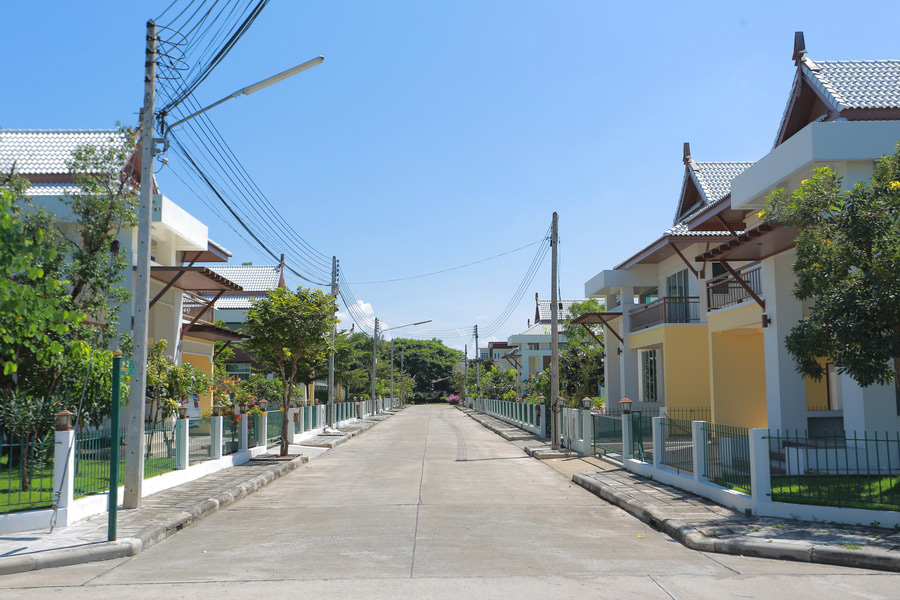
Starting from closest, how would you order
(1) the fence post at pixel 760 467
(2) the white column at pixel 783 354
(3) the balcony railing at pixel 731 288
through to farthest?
(1) the fence post at pixel 760 467 < (2) the white column at pixel 783 354 < (3) the balcony railing at pixel 731 288

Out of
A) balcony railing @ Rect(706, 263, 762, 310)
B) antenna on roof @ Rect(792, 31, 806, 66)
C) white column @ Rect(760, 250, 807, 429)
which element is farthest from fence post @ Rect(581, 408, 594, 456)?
antenna on roof @ Rect(792, 31, 806, 66)

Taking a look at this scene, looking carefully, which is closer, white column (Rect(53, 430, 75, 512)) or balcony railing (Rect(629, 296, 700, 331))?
white column (Rect(53, 430, 75, 512))

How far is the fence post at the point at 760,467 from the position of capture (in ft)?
37.9

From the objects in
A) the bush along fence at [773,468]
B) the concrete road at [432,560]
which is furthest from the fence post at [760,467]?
the concrete road at [432,560]

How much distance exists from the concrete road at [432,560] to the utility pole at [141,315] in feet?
4.40

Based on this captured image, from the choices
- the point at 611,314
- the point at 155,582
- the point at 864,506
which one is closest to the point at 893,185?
the point at 864,506

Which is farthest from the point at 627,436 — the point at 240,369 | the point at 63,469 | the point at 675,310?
the point at 240,369

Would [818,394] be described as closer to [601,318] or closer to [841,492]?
[601,318]

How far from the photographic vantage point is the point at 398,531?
36.0 feet

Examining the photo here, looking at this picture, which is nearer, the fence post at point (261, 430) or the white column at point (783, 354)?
the white column at point (783, 354)

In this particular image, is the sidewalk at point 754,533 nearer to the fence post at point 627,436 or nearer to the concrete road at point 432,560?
the concrete road at point 432,560

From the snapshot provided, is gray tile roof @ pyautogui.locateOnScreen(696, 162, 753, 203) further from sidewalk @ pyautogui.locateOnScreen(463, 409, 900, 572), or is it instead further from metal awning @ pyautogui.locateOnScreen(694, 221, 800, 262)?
sidewalk @ pyautogui.locateOnScreen(463, 409, 900, 572)

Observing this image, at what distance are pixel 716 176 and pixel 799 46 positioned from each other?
29.1 feet

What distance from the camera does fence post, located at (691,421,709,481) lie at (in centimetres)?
1359
